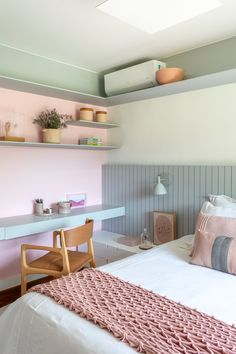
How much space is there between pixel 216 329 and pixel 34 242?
2302 mm

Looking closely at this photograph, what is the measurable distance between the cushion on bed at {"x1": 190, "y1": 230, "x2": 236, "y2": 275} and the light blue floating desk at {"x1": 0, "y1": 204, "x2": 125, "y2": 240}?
1340 millimetres

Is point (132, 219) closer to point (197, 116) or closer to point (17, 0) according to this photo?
point (197, 116)

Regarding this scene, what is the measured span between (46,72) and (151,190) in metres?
1.67

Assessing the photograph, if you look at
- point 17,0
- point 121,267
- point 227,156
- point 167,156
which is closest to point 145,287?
point 121,267

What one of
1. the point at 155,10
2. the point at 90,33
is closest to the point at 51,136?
the point at 90,33

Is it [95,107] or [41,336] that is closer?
[41,336]

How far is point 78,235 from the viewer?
2.22 meters

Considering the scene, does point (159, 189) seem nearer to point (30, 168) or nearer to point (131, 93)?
point (131, 93)

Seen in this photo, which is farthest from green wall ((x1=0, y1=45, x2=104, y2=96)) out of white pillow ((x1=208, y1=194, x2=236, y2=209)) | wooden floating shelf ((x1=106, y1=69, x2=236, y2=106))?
white pillow ((x1=208, y1=194, x2=236, y2=209))

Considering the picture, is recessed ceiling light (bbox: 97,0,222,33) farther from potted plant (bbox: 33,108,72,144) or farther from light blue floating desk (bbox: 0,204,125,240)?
light blue floating desk (bbox: 0,204,125,240)

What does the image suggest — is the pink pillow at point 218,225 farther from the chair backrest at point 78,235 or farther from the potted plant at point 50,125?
the potted plant at point 50,125

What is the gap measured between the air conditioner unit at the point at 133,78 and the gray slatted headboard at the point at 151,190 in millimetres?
857

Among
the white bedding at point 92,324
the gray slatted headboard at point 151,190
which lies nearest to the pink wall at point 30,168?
the gray slatted headboard at point 151,190

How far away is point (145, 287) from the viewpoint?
4.99ft
